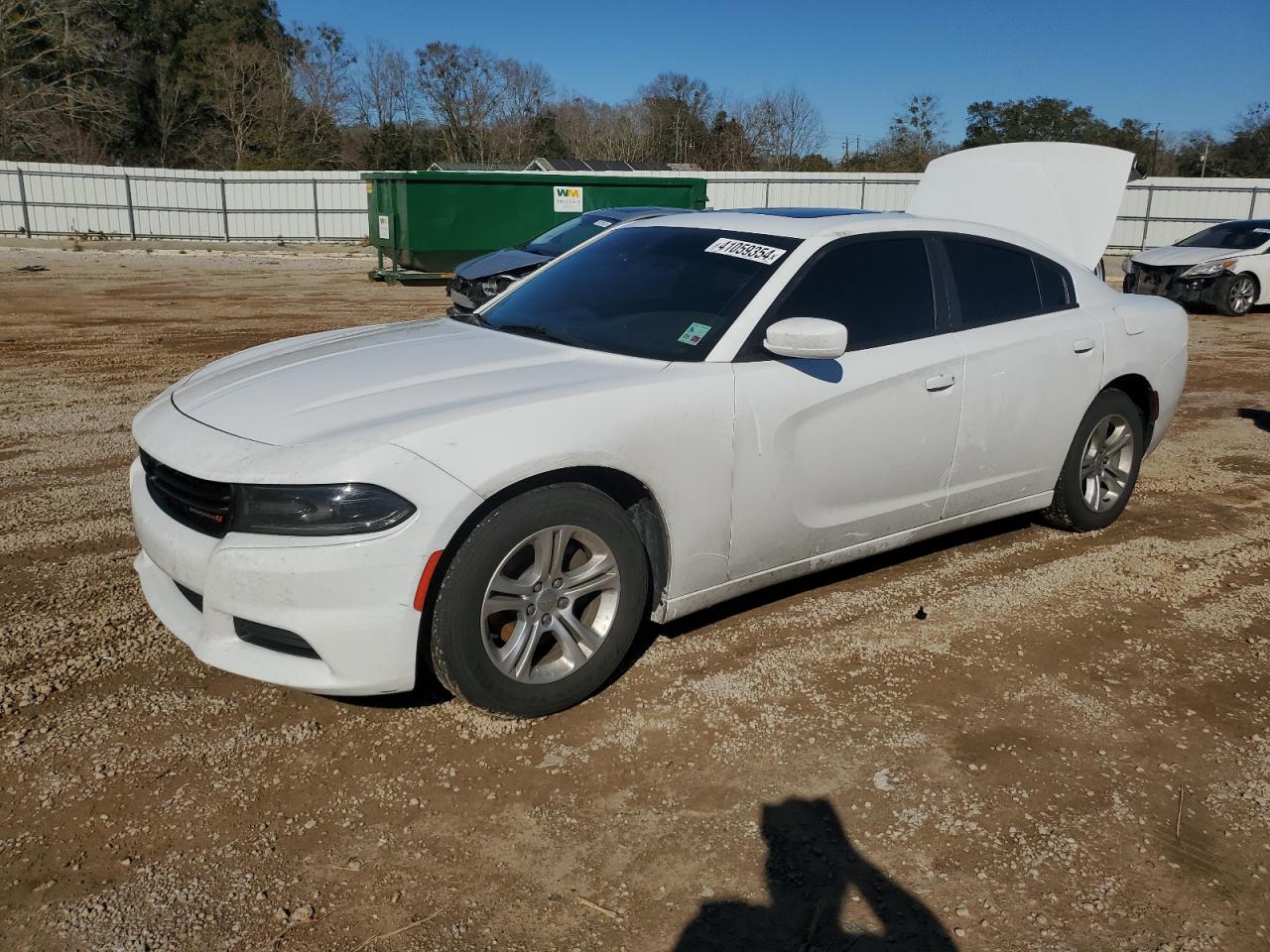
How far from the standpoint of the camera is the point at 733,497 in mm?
3645

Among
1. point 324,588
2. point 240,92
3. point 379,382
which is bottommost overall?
point 324,588

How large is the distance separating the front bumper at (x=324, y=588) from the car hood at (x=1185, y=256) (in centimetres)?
1642

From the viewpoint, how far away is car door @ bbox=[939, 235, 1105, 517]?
14.6 feet

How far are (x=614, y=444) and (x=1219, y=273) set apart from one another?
1606cm

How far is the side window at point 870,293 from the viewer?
3979mm

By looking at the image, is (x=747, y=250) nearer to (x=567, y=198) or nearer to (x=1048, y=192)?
(x=1048, y=192)

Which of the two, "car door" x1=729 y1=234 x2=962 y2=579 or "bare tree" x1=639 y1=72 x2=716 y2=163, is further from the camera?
"bare tree" x1=639 y1=72 x2=716 y2=163

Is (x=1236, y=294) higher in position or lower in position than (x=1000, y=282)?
lower

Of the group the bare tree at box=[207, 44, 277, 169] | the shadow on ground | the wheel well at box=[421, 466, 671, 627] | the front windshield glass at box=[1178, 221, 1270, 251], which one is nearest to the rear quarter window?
the wheel well at box=[421, 466, 671, 627]

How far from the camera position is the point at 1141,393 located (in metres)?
5.38

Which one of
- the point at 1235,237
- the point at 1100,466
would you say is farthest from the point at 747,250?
the point at 1235,237

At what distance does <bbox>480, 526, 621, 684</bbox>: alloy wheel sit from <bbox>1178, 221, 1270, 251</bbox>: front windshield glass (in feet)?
54.8

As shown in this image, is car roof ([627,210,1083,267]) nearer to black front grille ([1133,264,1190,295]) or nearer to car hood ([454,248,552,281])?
car hood ([454,248,552,281])

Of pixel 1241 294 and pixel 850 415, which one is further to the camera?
pixel 1241 294
